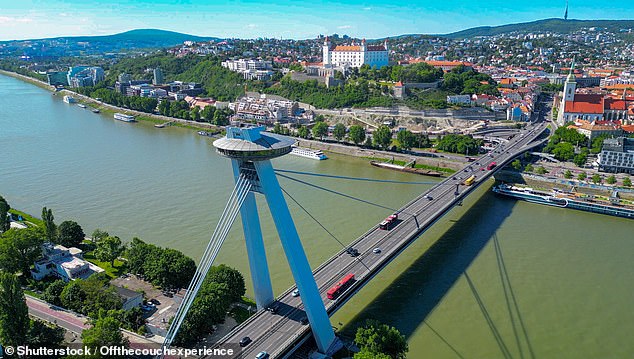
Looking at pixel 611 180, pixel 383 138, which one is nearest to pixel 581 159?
pixel 611 180

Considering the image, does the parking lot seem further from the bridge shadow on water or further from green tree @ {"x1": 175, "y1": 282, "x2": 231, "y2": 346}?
the bridge shadow on water

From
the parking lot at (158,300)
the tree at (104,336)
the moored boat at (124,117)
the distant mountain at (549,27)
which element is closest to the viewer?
the tree at (104,336)

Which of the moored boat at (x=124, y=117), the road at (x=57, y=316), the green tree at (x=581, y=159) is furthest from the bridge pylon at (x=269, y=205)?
the moored boat at (x=124, y=117)

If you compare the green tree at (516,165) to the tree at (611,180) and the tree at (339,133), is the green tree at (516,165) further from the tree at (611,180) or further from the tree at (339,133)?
the tree at (339,133)

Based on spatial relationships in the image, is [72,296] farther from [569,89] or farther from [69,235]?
[569,89]

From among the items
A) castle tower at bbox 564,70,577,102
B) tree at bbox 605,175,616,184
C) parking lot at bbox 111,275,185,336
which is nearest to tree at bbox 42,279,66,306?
parking lot at bbox 111,275,185,336

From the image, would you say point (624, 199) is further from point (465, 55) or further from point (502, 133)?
point (465, 55)
